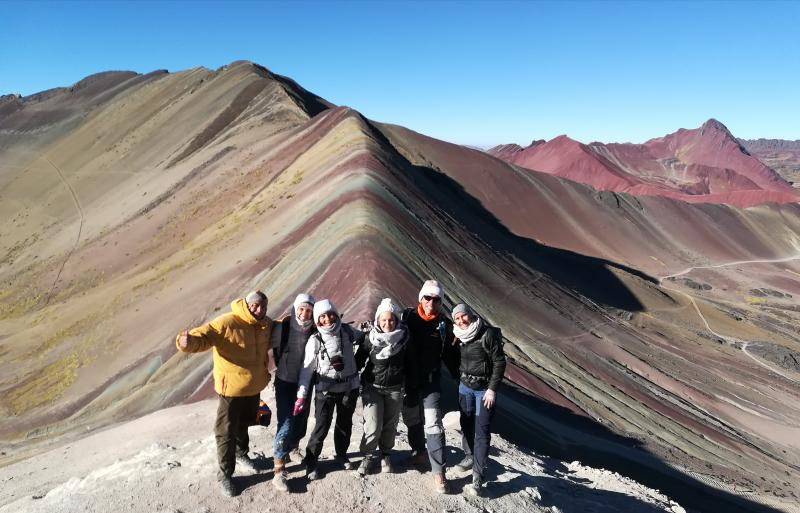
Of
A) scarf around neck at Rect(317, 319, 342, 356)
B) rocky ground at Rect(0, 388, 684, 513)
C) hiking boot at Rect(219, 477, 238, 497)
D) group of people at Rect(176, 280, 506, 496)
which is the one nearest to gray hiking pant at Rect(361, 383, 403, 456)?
group of people at Rect(176, 280, 506, 496)

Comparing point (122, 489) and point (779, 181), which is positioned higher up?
point (779, 181)

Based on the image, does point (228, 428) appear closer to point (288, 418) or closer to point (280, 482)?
point (288, 418)

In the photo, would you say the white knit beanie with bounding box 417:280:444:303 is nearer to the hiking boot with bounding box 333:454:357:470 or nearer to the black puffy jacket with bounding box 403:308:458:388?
the black puffy jacket with bounding box 403:308:458:388

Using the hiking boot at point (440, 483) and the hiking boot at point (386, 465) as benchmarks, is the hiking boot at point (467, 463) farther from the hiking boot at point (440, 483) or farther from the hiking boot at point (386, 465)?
the hiking boot at point (386, 465)

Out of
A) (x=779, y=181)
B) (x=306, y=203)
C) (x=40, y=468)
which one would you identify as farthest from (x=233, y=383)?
(x=779, y=181)

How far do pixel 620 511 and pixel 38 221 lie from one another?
45.9m

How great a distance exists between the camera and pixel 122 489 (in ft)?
17.6

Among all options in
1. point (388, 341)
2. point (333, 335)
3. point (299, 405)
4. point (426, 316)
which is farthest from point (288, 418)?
point (426, 316)

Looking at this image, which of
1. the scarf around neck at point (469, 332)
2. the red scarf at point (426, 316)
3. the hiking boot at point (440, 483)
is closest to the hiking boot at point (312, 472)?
the hiking boot at point (440, 483)

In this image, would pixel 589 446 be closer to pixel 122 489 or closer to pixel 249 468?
pixel 249 468

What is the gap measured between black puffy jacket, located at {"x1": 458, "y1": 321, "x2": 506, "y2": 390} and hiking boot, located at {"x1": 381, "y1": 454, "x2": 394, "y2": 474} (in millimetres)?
1040

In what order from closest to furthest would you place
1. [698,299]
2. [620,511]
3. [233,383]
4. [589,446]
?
1. [233,383]
2. [620,511]
3. [589,446]
4. [698,299]

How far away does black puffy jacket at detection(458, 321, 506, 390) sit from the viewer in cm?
→ 501

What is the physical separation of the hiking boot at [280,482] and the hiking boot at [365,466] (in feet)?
2.22
